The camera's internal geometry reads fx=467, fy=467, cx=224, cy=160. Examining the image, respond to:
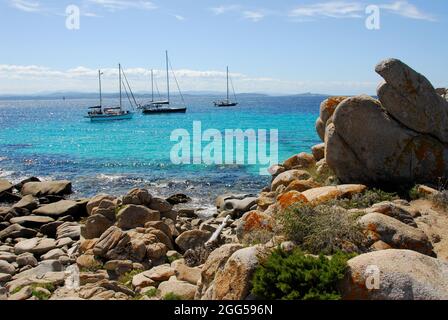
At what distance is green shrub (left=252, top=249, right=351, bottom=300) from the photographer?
25.7 ft

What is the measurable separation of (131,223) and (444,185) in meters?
11.3

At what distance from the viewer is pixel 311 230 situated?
10.3 metres

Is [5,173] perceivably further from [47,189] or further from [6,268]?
[6,268]

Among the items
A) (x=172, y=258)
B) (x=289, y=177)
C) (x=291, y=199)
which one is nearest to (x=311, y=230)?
(x=291, y=199)

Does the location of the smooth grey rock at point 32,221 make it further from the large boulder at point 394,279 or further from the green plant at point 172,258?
the large boulder at point 394,279

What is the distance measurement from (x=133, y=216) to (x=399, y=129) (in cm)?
1041

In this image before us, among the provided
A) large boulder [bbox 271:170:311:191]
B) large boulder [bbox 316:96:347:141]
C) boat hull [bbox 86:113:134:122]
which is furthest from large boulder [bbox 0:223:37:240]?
boat hull [bbox 86:113:134:122]

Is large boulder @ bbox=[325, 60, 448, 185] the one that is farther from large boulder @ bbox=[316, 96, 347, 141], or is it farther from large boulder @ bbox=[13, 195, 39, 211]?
large boulder @ bbox=[13, 195, 39, 211]

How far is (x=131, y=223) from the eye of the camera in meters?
18.2

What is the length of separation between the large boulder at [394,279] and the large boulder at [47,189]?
26.2 metres

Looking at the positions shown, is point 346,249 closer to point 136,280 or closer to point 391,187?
point 136,280

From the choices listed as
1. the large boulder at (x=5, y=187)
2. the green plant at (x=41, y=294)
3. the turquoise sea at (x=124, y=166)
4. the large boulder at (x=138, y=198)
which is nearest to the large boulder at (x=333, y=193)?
the large boulder at (x=138, y=198)

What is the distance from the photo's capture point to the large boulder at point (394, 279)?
7711 millimetres
